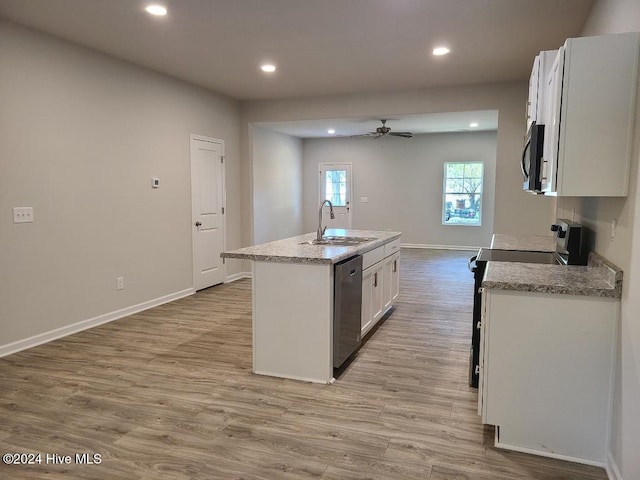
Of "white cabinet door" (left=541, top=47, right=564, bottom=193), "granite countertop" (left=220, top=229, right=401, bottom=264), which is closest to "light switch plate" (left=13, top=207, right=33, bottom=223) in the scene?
"granite countertop" (left=220, top=229, right=401, bottom=264)

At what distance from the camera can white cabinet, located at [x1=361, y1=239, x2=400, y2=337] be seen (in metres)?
3.76

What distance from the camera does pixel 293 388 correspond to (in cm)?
298

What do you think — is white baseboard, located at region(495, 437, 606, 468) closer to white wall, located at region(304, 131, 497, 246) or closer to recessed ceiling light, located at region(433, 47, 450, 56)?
recessed ceiling light, located at region(433, 47, 450, 56)

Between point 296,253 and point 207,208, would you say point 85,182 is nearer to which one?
point 207,208

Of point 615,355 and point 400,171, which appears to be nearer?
point 615,355

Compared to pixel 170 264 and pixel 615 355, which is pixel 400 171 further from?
pixel 615 355

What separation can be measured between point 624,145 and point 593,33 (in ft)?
5.51

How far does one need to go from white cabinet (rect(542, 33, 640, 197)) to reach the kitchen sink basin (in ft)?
6.18

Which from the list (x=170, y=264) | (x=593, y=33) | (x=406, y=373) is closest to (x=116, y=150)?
(x=170, y=264)

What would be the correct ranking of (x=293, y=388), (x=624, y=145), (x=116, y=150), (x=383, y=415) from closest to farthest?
1. (x=624, y=145)
2. (x=383, y=415)
3. (x=293, y=388)
4. (x=116, y=150)

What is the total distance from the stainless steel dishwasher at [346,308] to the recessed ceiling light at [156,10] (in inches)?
90.3

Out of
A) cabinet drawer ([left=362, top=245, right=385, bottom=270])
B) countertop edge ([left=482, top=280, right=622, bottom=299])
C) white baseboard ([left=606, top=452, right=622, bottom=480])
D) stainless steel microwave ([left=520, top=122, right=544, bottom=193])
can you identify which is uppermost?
stainless steel microwave ([left=520, top=122, right=544, bottom=193])

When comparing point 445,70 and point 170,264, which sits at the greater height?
point 445,70

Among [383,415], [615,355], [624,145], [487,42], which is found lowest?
[383,415]
